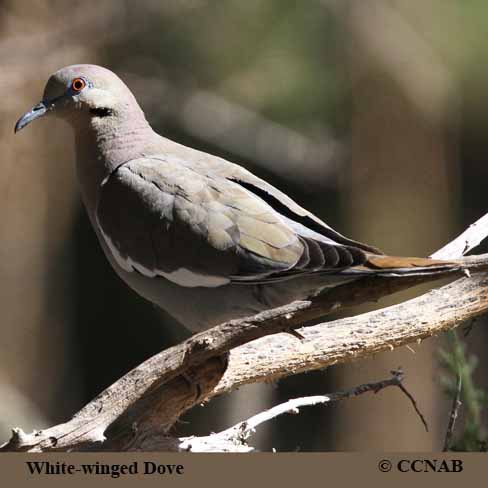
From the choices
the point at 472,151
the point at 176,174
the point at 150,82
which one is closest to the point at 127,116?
the point at 176,174

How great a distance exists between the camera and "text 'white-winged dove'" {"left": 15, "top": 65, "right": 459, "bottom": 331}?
2861 mm

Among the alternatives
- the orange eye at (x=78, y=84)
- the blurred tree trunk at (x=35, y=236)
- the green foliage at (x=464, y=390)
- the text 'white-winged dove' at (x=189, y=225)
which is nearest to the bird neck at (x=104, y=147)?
the text 'white-winged dove' at (x=189, y=225)

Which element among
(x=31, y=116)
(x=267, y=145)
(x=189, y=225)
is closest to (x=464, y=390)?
(x=189, y=225)

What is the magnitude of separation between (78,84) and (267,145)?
401 centimetres

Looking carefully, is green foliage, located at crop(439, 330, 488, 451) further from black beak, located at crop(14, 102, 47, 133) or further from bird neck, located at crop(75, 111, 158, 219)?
black beak, located at crop(14, 102, 47, 133)

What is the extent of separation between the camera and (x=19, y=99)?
20.4 ft

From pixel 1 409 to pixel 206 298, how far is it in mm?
3169

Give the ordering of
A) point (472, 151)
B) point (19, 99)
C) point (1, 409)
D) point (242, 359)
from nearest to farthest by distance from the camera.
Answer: point (242, 359) < point (1, 409) < point (19, 99) < point (472, 151)

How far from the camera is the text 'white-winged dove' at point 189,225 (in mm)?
2861

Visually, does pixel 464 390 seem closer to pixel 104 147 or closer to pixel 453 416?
pixel 453 416

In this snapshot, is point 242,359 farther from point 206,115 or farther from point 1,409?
point 206,115

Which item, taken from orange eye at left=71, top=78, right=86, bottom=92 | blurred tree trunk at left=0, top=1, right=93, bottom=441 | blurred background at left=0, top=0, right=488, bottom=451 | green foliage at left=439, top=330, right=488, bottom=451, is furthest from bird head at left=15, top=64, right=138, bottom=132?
blurred tree trunk at left=0, top=1, right=93, bottom=441

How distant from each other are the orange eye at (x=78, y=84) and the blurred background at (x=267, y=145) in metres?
2.86

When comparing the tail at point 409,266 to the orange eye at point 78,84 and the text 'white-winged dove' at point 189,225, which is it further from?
the orange eye at point 78,84
